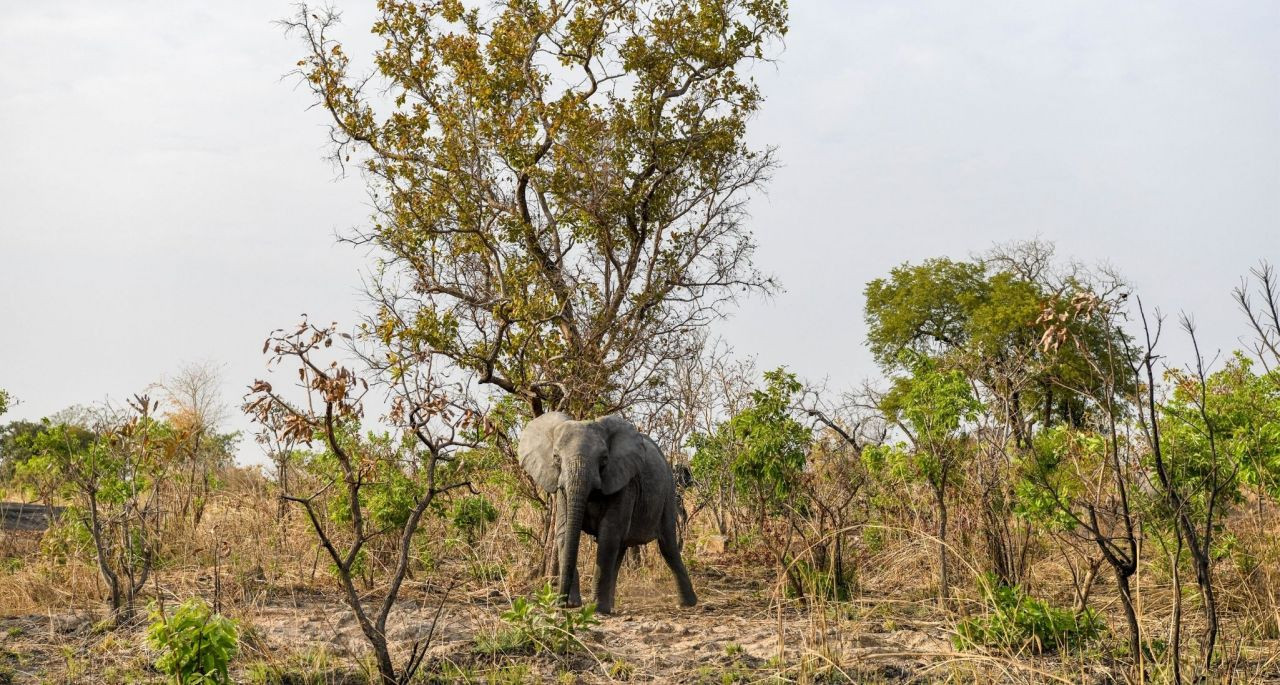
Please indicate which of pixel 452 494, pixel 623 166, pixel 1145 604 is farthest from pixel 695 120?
pixel 1145 604

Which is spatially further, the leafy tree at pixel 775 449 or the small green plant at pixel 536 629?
the leafy tree at pixel 775 449

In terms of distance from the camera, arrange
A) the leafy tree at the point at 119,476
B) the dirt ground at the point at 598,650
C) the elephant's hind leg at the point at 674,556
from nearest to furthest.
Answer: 1. the dirt ground at the point at 598,650
2. the leafy tree at the point at 119,476
3. the elephant's hind leg at the point at 674,556

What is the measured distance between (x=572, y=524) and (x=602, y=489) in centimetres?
42

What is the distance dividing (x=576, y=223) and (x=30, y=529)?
9.35m

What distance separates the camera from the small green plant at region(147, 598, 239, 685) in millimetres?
7039

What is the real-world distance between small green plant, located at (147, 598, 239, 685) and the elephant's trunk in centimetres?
406

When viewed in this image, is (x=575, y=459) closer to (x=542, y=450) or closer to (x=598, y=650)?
(x=542, y=450)

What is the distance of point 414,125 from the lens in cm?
1639

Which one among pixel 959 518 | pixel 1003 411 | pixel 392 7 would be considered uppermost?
pixel 392 7

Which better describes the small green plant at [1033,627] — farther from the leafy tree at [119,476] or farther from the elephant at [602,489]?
the leafy tree at [119,476]

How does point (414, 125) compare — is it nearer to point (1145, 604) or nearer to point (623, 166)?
point (623, 166)

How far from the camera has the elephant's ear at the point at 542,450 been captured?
11.3 metres

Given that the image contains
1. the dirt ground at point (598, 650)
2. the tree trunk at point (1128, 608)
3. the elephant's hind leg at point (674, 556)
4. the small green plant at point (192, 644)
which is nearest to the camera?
the tree trunk at point (1128, 608)

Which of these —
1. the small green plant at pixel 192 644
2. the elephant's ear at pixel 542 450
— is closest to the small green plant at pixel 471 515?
the elephant's ear at pixel 542 450
